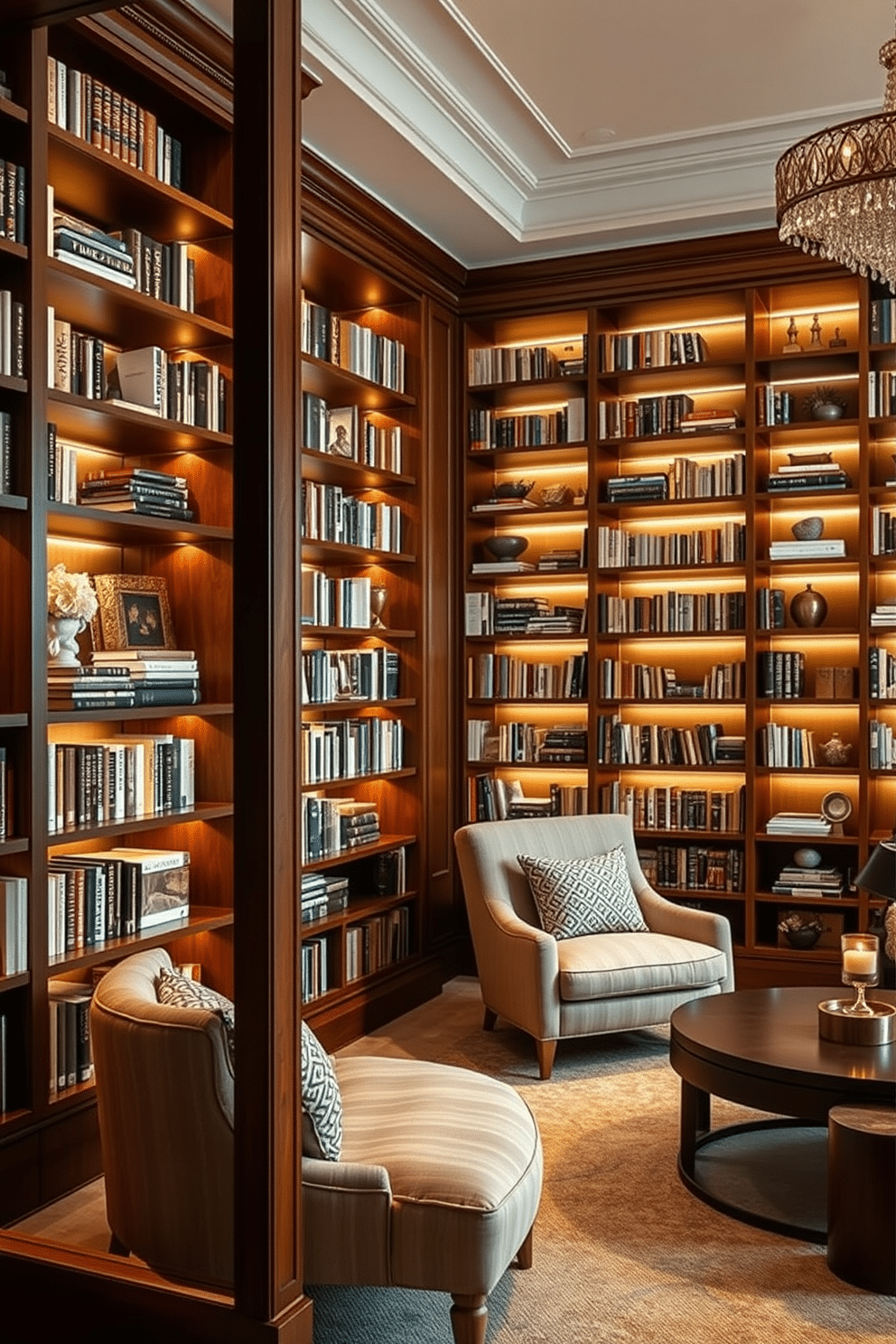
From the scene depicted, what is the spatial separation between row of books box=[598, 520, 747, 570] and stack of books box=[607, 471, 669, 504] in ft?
0.52

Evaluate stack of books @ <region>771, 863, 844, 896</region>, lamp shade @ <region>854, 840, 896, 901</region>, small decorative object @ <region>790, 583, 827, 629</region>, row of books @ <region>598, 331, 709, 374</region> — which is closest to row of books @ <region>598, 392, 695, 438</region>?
row of books @ <region>598, 331, 709, 374</region>

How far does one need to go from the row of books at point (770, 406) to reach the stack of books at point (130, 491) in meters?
2.73

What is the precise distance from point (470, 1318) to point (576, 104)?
13.0 ft

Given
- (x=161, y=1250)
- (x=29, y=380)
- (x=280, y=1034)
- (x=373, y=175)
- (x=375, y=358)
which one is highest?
(x=373, y=175)

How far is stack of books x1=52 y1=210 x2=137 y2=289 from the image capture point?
3.29 m

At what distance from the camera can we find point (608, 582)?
5.77 metres

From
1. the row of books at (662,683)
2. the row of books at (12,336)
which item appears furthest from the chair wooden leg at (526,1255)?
the row of books at (662,683)

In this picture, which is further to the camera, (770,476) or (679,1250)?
(770,476)

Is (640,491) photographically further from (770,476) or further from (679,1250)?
(679,1250)

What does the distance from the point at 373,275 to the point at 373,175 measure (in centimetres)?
41

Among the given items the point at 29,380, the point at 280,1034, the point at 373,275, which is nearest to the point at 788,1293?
the point at 280,1034

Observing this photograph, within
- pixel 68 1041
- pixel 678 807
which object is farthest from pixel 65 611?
pixel 678 807

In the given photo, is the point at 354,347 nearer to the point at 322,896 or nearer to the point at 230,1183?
the point at 322,896

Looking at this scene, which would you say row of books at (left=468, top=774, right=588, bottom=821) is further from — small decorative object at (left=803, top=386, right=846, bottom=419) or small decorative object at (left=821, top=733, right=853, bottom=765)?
small decorative object at (left=803, top=386, right=846, bottom=419)
